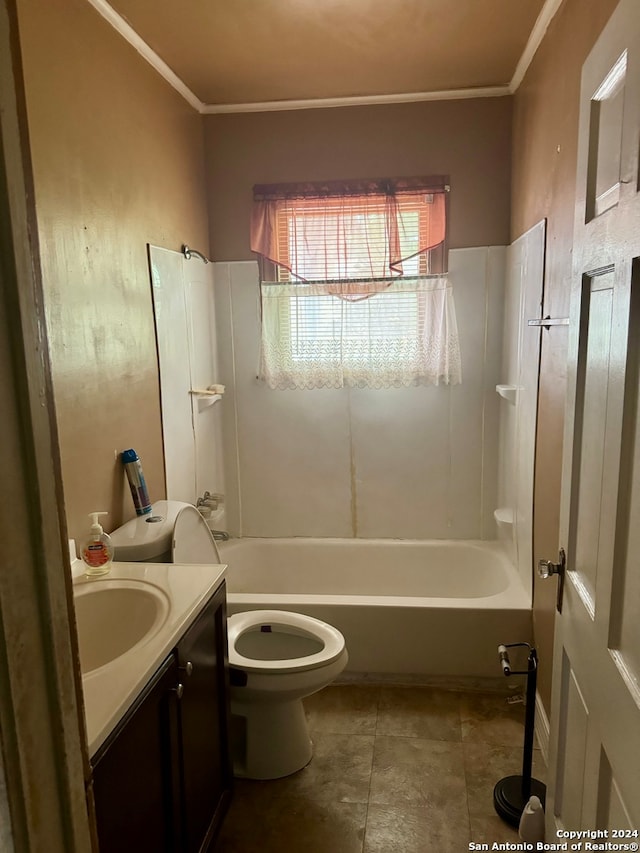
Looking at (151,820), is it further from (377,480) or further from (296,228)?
(296,228)

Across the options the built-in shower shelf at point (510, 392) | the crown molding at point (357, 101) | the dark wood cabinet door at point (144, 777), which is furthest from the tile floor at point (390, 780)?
the crown molding at point (357, 101)

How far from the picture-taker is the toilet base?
2080mm

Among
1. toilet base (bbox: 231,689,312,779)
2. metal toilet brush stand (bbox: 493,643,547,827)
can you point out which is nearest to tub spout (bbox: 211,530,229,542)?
toilet base (bbox: 231,689,312,779)

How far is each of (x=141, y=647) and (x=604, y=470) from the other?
1.00m

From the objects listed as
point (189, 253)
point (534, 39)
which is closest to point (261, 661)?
point (189, 253)

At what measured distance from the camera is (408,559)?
127 inches

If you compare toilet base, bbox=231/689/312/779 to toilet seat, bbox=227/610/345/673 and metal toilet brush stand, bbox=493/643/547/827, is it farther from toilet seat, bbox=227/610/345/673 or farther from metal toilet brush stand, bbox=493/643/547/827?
metal toilet brush stand, bbox=493/643/547/827

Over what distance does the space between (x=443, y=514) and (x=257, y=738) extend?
1563 millimetres

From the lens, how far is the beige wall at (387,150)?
2.90 meters

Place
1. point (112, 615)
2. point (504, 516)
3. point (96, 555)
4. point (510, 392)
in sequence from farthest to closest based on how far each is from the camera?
point (504, 516)
point (510, 392)
point (96, 555)
point (112, 615)

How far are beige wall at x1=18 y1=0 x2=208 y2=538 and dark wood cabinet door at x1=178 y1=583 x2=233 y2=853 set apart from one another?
0.56 meters

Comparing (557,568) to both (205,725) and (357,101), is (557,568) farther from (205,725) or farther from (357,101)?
(357,101)

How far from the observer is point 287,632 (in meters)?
2.28

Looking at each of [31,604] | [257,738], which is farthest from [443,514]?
[31,604]
